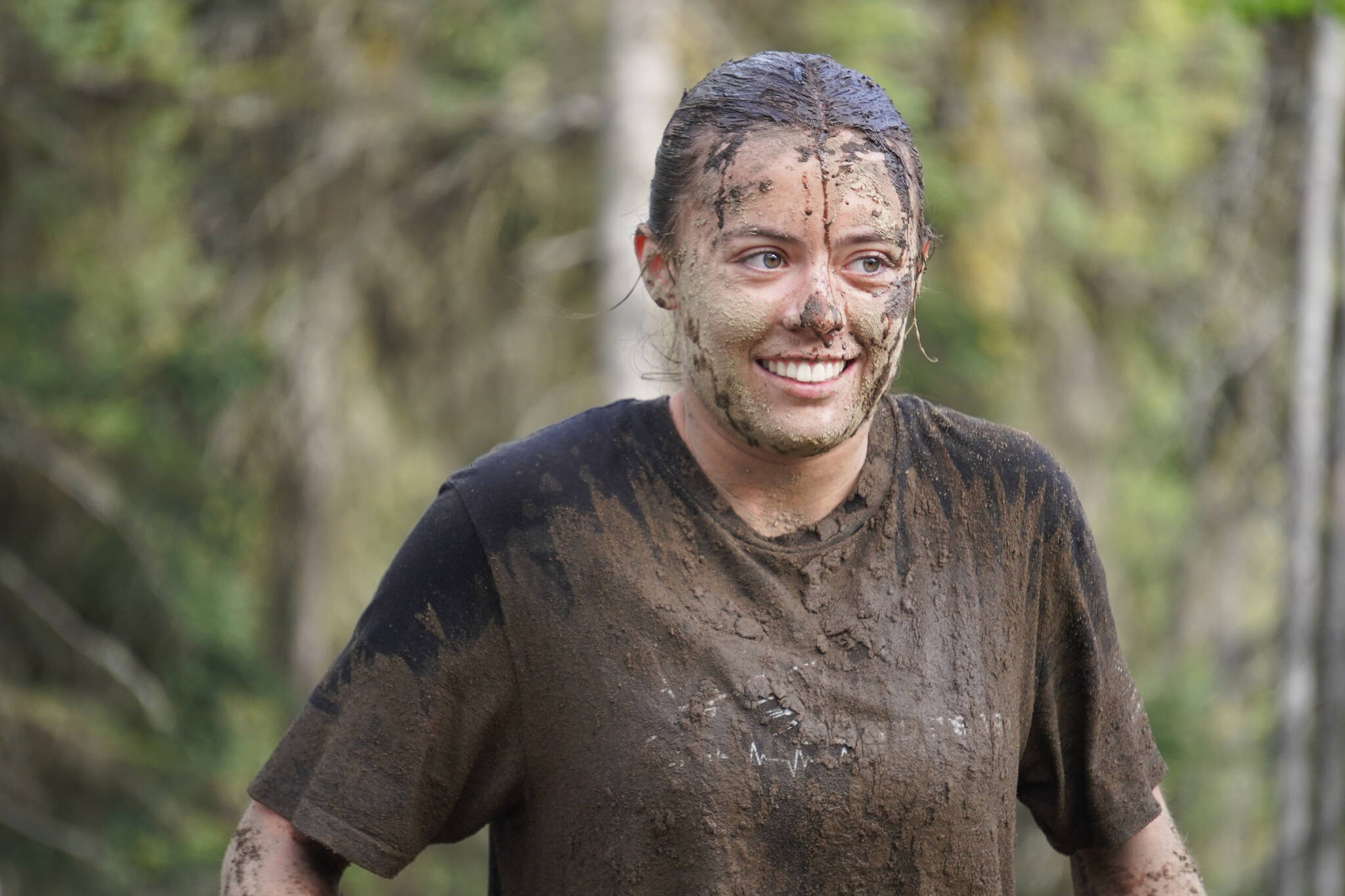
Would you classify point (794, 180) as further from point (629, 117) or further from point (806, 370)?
point (629, 117)

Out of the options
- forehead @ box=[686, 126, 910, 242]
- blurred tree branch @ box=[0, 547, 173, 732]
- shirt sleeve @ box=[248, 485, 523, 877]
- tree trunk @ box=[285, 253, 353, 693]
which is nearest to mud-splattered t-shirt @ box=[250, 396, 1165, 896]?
shirt sleeve @ box=[248, 485, 523, 877]

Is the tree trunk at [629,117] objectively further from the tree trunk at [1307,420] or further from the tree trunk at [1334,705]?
the tree trunk at [1334,705]

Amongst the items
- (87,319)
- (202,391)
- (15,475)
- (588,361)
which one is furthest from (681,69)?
(15,475)

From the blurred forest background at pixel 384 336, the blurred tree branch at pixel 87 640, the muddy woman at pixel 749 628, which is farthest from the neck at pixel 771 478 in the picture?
the blurred tree branch at pixel 87 640

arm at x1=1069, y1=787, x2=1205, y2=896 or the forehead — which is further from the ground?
the forehead

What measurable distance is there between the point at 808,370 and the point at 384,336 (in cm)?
741

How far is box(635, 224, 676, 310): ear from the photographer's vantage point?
2.32 metres

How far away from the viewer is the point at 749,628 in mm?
2115

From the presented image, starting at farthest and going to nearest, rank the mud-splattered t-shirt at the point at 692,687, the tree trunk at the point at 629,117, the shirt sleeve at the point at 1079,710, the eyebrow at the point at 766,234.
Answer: the tree trunk at the point at 629,117, the shirt sleeve at the point at 1079,710, the eyebrow at the point at 766,234, the mud-splattered t-shirt at the point at 692,687

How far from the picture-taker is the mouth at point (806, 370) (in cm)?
217

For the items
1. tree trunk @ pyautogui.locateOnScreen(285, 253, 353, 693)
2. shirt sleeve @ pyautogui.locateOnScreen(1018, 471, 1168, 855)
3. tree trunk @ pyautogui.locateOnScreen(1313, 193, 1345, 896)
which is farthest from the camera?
tree trunk @ pyautogui.locateOnScreen(285, 253, 353, 693)

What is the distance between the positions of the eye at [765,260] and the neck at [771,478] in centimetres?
24

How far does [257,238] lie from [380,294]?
36.0 inches

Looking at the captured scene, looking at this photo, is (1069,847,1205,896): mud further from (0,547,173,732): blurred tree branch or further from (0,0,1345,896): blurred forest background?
(0,547,173,732): blurred tree branch
